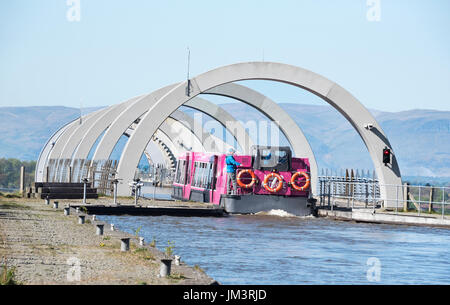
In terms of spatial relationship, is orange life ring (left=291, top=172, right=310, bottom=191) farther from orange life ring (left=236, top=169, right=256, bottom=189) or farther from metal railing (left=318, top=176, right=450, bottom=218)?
orange life ring (left=236, top=169, right=256, bottom=189)

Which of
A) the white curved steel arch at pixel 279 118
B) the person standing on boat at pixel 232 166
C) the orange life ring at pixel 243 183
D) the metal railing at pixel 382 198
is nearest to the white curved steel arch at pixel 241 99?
the white curved steel arch at pixel 279 118

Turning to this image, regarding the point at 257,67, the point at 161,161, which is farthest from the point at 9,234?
the point at 161,161

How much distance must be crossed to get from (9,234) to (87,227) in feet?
10.9

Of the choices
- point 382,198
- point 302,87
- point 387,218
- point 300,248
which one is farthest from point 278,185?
point 300,248

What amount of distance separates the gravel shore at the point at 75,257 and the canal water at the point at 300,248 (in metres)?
1.54

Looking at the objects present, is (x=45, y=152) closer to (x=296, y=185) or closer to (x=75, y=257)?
(x=296, y=185)

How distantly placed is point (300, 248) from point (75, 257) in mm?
7905

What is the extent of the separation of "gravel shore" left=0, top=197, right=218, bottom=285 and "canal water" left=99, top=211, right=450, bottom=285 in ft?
5.05

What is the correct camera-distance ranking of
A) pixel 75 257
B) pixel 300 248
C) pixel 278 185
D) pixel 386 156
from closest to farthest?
pixel 75 257, pixel 300 248, pixel 278 185, pixel 386 156

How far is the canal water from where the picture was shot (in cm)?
1688

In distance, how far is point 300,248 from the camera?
21.9 meters

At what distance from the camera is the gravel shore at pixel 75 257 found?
13180mm
